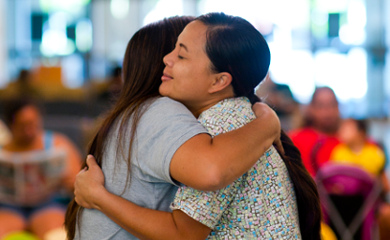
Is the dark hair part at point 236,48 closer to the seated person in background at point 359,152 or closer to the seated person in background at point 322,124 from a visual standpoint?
the seated person in background at point 322,124

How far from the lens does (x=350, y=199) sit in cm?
272

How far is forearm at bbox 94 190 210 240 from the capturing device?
994 millimetres

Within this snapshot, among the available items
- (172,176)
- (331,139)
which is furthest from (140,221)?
(331,139)

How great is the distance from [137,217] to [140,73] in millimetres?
352

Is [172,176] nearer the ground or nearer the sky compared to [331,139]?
nearer the sky

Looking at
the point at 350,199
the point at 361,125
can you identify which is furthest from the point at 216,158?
the point at 361,125

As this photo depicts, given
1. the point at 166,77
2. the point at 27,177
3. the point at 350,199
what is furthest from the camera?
the point at 27,177

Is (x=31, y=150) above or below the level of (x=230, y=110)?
below

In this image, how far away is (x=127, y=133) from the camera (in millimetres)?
1091

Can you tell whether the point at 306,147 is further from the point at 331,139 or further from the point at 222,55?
the point at 222,55

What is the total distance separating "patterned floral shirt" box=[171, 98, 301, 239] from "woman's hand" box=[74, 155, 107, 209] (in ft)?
0.61

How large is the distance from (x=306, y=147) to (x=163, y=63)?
211 centimetres

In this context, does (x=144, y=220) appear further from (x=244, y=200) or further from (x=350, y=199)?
(x=350, y=199)

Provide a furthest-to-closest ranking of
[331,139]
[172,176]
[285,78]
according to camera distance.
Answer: [285,78]
[331,139]
[172,176]
